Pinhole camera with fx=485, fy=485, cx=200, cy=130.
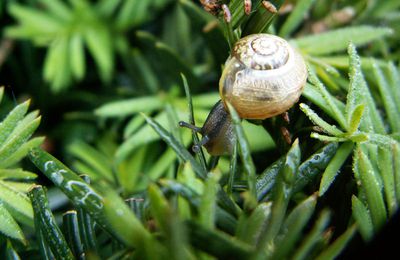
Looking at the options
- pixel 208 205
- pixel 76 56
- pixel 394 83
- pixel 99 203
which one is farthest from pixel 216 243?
pixel 76 56

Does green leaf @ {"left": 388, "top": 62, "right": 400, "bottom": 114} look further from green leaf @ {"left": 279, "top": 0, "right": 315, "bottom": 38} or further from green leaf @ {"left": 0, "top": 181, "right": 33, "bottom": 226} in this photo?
green leaf @ {"left": 0, "top": 181, "right": 33, "bottom": 226}

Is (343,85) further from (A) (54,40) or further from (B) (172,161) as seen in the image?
(A) (54,40)

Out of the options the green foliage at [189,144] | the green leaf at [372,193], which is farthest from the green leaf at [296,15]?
the green leaf at [372,193]

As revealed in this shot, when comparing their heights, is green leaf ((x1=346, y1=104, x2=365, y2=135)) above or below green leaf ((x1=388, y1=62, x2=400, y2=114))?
above

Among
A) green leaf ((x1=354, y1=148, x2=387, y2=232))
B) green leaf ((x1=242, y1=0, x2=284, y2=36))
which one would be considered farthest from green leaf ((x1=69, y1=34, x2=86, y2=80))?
green leaf ((x1=354, y1=148, x2=387, y2=232))

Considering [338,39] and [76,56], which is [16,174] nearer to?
[76,56]

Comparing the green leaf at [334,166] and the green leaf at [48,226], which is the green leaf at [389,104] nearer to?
the green leaf at [334,166]

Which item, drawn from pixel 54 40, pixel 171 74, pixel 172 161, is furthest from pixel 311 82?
pixel 54 40
